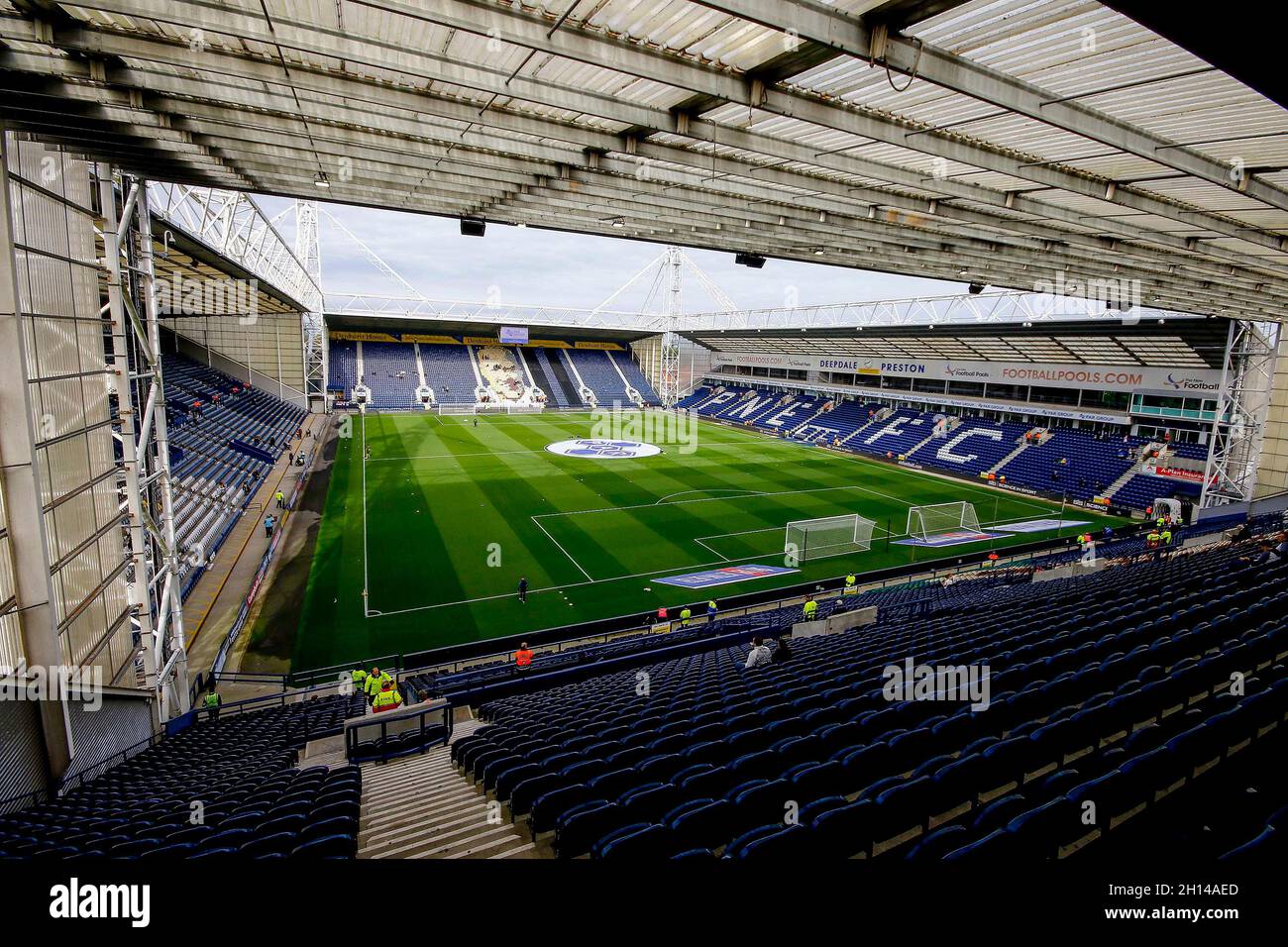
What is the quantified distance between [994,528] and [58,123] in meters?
33.1

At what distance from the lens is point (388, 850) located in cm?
552

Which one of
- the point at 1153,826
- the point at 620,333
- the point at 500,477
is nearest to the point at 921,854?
the point at 1153,826

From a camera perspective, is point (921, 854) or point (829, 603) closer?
point (921, 854)

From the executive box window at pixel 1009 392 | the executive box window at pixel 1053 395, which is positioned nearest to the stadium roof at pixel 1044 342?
the executive box window at pixel 1053 395

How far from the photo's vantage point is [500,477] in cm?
3603

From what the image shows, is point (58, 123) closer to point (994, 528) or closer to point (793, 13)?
point (793, 13)

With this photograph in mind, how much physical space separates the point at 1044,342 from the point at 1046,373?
3631 millimetres

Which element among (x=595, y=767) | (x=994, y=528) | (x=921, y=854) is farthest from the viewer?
(x=994, y=528)

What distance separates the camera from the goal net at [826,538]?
25609mm

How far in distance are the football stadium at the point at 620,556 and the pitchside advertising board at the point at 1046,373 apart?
1029 cm

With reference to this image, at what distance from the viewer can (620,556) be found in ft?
81.3

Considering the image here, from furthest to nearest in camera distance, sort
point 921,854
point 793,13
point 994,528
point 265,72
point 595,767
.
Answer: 1. point 994,528
2. point 265,72
3. point 595,767
4. point 793,13
5. point 921,854
